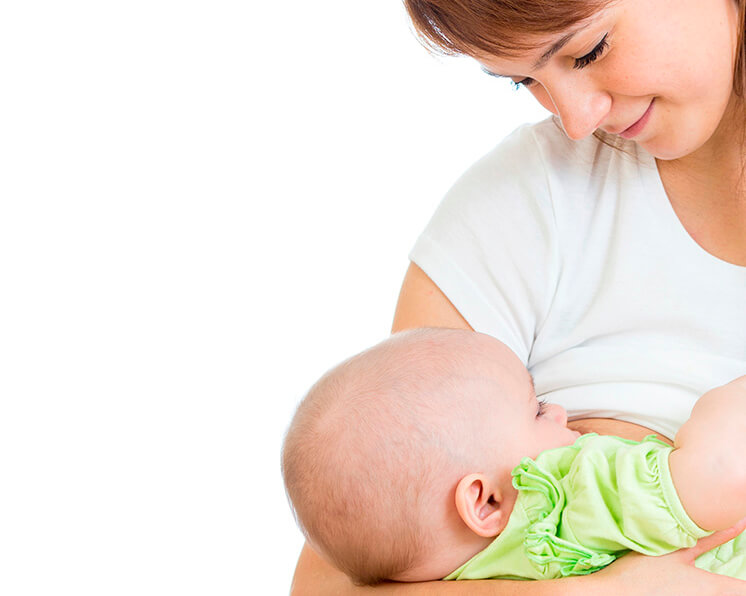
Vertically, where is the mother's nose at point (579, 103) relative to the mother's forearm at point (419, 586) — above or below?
above

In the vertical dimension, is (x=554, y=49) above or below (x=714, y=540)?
above

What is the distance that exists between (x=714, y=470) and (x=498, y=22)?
0.63m

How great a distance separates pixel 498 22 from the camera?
1.33 meters

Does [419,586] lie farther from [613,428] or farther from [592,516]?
[613,428]

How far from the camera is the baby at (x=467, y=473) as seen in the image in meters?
1.21

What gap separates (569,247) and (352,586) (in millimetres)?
646

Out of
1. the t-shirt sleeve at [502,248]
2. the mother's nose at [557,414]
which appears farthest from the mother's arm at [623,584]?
the t-shirt sleeve at [502,248]

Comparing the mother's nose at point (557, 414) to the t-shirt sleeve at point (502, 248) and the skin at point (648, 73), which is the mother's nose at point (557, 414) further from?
the skin at point (648, 73)

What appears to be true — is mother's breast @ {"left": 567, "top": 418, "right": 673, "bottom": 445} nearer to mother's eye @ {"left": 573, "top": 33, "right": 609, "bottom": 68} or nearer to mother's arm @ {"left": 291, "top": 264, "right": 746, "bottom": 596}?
mother's arm @ {"left": 291, "top": 264, "right": 746, "bottom": 596}

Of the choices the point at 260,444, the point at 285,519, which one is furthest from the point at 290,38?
the point at 285,519

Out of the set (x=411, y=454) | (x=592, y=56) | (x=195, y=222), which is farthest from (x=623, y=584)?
(x=195, y=222)

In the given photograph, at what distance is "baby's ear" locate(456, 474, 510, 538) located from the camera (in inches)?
50.4

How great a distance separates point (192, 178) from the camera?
359 cm

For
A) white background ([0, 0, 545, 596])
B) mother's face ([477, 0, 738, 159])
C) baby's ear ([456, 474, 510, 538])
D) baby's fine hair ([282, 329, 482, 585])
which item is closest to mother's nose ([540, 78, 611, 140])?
mother's face ([477, 0, 738, 159])
